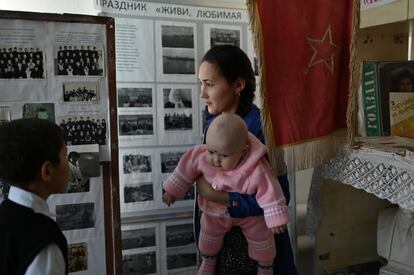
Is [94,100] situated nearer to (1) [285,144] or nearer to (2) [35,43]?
(2) [35,43]

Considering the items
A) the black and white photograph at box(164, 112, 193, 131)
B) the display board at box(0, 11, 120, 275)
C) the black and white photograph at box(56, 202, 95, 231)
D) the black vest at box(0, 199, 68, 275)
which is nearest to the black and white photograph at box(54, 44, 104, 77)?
the display board at box(0, 11, 120, 275)

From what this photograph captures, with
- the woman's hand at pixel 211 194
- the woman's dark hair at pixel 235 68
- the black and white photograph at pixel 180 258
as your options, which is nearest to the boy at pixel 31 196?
the woman's hand at pixel 211 194

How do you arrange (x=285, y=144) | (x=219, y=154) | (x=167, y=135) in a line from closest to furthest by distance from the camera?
(x=219, y=154), (x=285, y=144), (x=167, y=135)

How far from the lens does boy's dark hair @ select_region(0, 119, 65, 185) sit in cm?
92

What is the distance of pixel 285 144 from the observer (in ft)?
4.17

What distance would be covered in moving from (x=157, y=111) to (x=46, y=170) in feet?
2.72

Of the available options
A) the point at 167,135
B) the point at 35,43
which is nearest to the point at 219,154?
the point at 167,135

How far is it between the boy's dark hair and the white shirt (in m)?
0.04

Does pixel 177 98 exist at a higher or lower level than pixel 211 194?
higher

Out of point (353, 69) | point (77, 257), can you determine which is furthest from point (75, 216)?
point (353, 69)

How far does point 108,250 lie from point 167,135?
51cm

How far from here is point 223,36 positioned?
5.99 feet

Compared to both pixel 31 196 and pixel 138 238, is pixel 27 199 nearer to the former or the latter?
pixel 31 196

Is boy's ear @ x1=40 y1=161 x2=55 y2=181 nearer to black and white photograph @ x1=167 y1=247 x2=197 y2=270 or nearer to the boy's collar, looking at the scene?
the boy's collar
